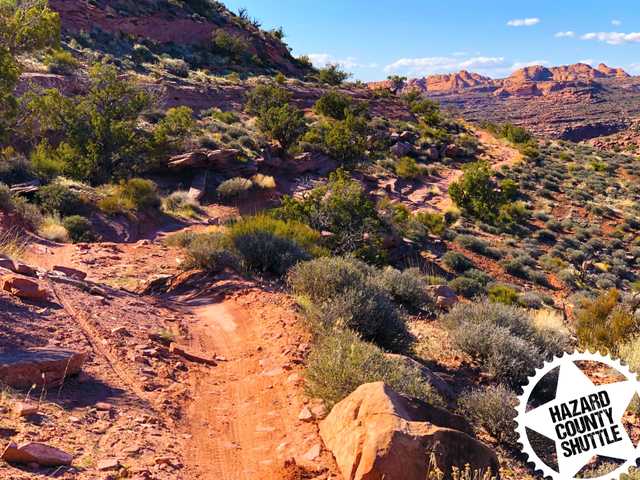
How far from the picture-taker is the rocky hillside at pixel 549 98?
276 ft

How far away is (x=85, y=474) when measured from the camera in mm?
3135

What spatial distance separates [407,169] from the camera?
2803cm

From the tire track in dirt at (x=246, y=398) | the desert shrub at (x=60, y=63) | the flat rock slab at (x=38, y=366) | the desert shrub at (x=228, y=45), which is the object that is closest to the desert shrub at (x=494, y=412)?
the tire track in dirt at (x=246, y=398)

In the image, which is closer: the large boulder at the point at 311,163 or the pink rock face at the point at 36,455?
the pink rock face at the point at 36,455

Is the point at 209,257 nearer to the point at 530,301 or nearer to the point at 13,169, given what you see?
the point at 13,169

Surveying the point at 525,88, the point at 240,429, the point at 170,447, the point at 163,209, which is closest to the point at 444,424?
the point at 240,429

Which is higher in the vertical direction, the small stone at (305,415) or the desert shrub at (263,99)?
the desert shrub at (263,99)

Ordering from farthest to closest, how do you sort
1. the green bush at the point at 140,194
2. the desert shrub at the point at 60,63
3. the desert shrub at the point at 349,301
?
the desert shrub at the point at 60,63 < the green bush at the point at 140,194 < the desert shrub at the point at 349,301

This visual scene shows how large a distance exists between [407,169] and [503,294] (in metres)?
14.9

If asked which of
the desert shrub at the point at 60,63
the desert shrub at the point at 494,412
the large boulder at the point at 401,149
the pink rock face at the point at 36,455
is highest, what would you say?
the desert shrub at the point at 60,63

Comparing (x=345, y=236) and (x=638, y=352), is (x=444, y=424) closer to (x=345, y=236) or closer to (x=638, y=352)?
(x=638, y=352)

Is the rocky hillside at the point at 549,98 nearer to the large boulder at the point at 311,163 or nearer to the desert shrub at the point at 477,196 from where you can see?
the large boulder at the point at 311,163

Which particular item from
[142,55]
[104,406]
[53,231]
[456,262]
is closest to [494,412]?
[104,406]

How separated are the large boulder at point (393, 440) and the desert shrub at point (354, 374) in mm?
441
